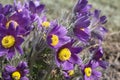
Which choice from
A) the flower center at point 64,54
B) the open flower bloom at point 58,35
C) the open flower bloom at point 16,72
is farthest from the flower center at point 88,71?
the open flower bloom at point 16,72

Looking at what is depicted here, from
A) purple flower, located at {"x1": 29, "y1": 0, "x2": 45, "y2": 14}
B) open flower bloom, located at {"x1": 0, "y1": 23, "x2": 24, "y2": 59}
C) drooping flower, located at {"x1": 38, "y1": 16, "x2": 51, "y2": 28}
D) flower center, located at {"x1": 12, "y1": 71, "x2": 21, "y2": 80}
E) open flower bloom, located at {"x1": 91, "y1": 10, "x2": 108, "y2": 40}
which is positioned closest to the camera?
open flower bloom, located at {"x1": 0, "y1": 23, "x2": 24, "y2": 59}

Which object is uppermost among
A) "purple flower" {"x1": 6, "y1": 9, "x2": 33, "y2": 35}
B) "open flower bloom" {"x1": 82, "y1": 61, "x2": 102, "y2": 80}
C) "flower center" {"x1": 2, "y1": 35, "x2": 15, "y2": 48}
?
"purple flower" {"x1": 6, "y1": 9, "x2": 33, "y2": 35}

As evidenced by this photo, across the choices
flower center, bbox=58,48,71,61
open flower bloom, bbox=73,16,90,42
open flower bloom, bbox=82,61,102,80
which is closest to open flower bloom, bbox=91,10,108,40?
open flower bloom, bbox=82,61,102,80

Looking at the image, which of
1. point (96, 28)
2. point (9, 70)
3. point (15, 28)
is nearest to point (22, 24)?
point (15, 28)

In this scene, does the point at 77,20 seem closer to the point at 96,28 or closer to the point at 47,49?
the point at 47,49

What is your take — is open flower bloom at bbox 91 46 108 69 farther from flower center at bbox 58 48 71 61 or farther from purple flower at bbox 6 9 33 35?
purple flower at bbox 6 9 33 35
